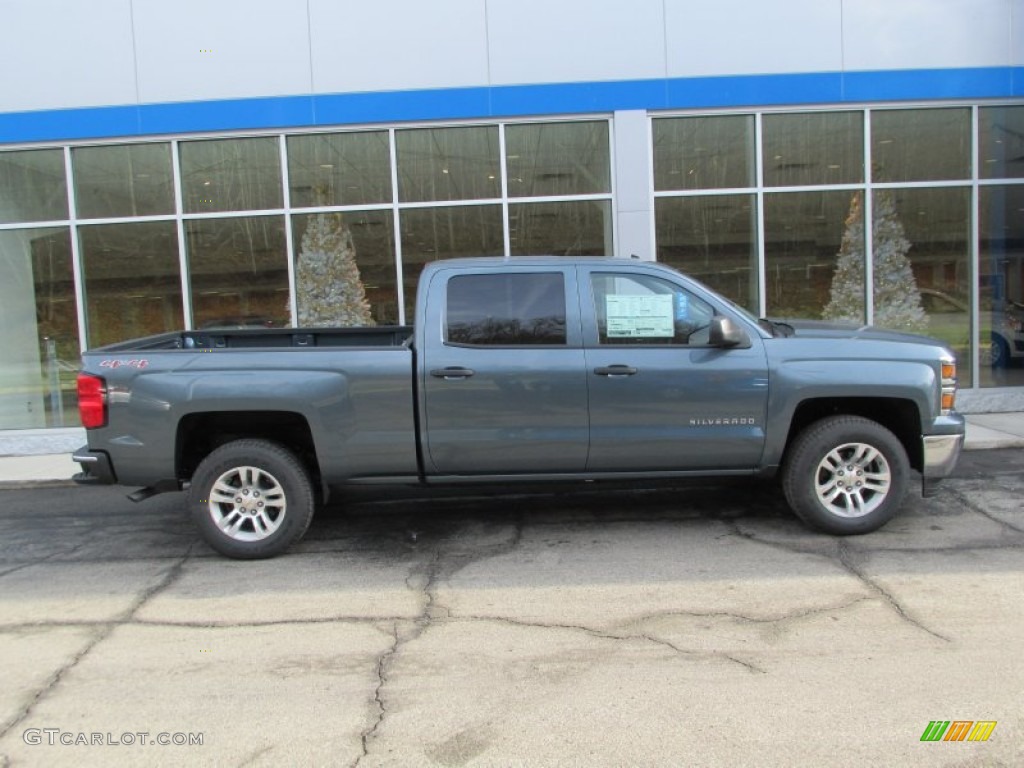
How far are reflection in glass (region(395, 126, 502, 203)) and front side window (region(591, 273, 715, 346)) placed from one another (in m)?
5.47

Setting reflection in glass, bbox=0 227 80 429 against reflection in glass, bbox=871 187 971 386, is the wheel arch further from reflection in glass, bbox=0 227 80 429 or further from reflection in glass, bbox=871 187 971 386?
reflection in glass, bbox=0 227 80 429

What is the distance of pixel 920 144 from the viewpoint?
10305 millimetres

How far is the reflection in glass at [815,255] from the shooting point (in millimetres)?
10430

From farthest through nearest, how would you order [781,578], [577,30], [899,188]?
[899,188] < [577,30] < [781,578]

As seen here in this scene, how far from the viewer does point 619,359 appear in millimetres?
5113

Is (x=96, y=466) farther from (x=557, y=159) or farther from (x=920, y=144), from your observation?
(x=920, y=144)

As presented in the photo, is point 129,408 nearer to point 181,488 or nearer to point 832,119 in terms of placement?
point 181,488

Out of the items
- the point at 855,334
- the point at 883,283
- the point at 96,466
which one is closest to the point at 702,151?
the point at 883,283

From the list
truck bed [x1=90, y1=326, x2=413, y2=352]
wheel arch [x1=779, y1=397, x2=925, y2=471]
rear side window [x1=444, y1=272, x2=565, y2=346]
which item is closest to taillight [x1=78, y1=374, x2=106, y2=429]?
truck bed [x1=90, y1=326, x2=413, y2=352]

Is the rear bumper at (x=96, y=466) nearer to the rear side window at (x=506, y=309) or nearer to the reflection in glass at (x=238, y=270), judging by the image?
the rear side window at (x=506, y=309)

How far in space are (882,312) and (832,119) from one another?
→ 2733 millimetres

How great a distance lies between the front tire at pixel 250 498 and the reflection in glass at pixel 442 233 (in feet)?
17.9

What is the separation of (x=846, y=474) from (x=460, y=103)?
700 cm

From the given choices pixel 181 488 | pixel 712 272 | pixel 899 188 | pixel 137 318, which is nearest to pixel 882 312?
pixel 899 188
